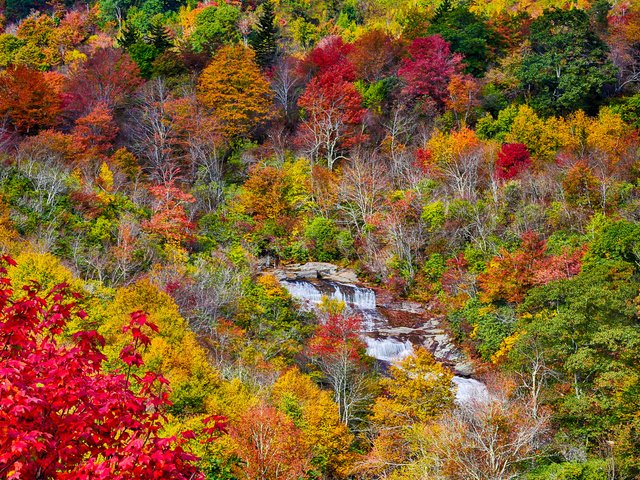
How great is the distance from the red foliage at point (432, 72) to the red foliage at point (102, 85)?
19250 mm

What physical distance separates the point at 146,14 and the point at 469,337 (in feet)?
177

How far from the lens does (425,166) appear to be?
41.5m

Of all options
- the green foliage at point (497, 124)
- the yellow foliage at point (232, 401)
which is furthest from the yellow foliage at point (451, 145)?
the yellow foliage at point (232, 401)

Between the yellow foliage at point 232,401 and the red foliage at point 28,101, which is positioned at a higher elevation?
the red foliage at point 28,101

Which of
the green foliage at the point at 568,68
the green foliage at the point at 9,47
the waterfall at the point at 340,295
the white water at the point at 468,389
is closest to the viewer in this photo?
the white water at the point at 468,389

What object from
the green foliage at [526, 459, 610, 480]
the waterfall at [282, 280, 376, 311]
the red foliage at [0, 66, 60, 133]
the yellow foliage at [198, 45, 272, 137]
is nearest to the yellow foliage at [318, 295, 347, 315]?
the waterfall at [282, 280, 376, 311]

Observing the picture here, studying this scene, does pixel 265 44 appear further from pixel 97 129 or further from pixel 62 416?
pixel 62 416

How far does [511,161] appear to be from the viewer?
39.1m

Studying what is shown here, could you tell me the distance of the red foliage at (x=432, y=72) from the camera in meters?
45.9

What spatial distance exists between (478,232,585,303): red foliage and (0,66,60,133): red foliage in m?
28.6

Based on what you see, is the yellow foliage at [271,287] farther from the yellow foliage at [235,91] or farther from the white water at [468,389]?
the yellow foliage at [235,91]

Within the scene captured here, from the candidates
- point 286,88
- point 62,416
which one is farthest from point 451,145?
point 62,416

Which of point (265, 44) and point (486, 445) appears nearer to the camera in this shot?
point (486, 445)

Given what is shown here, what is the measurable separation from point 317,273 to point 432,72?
17.4 metres
